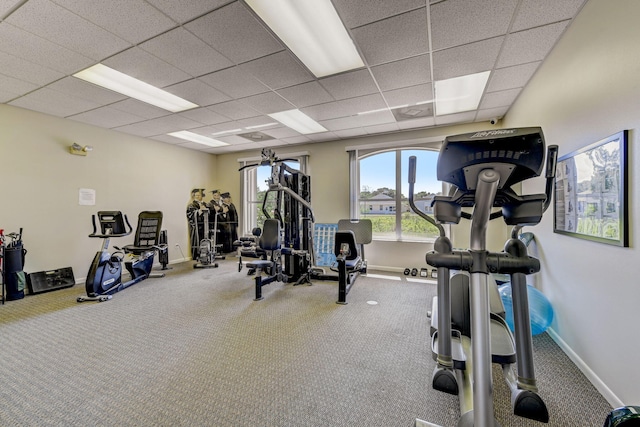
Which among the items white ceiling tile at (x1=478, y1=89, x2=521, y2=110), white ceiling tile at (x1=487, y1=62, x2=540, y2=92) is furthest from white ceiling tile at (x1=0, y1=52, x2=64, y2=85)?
white ceiling tile at (x1=478, y1=89, x2=521, y2=110)

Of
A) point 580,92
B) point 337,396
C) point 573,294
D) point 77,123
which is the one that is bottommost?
point 337,396

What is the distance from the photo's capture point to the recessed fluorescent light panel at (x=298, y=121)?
13.7ft

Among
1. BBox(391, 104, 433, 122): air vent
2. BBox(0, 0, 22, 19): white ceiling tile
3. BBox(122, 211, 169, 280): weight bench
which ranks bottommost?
BBox(122, 211, 169, 280): weight bench

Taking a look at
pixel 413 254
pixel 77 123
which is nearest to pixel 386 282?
pixel 413 254

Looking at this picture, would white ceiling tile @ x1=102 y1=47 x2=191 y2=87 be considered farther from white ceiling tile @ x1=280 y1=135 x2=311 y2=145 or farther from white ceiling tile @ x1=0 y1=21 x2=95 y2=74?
white ceiling tile @ x1=280 y1=135 x2=311 y2=145

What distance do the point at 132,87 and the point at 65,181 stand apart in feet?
7.69

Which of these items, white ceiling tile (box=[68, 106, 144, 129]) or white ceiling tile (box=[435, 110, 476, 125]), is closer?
white ceiling tile (box=[68, 106, 144, 129])

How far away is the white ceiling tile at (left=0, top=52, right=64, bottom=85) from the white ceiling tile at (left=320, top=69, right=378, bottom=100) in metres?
2.97

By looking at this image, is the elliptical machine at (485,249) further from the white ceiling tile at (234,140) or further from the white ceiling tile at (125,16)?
the white ceiling tile at (234,140)

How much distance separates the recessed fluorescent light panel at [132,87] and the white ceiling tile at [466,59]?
324cm

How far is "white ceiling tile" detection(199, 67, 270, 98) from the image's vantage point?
2895 mm

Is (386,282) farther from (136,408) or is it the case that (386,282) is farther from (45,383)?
(45,383)

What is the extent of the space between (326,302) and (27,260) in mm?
4478

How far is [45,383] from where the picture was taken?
1.88 meters
